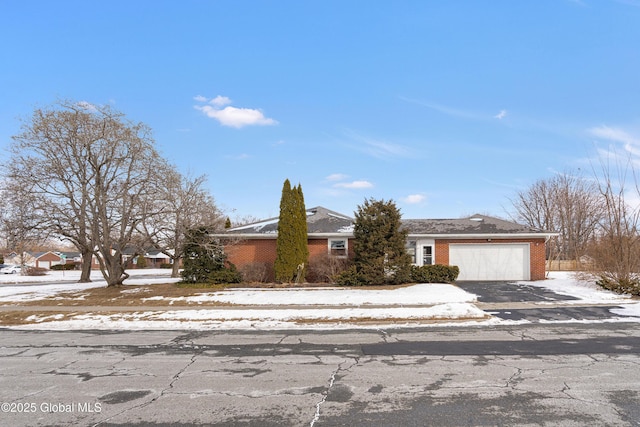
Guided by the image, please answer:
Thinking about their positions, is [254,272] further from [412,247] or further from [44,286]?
[44,286]

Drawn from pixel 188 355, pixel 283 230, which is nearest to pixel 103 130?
pixel 283 230

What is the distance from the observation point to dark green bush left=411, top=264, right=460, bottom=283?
20.1 meters

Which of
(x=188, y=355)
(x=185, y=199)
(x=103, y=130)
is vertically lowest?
(x=188, y=355)

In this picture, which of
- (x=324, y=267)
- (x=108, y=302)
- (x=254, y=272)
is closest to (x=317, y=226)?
(x=324, y=267)

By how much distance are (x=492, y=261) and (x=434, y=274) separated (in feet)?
15.6

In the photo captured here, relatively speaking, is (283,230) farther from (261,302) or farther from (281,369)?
(281,369)

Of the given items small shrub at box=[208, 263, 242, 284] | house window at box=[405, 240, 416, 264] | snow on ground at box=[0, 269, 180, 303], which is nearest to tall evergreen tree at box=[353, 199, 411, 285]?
house window at box=[405, 240, 416, 264]

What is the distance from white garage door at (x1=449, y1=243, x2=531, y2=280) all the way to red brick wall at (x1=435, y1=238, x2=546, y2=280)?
0.21 metres

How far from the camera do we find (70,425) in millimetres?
4637

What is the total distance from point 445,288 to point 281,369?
40.0 feet

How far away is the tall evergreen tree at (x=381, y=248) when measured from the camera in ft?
63.5

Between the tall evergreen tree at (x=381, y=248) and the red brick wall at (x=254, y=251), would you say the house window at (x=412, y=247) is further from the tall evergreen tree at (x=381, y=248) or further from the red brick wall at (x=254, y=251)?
the red brick wall at (x=254, y=251)

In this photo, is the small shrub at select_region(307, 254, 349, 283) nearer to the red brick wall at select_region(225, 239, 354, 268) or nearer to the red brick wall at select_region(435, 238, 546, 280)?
the red brick wall at select_region(225, 239, 354, 268)

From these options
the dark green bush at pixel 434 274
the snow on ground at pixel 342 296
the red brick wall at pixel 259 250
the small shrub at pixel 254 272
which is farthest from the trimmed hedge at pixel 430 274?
the small shrub at pixel 254 272
